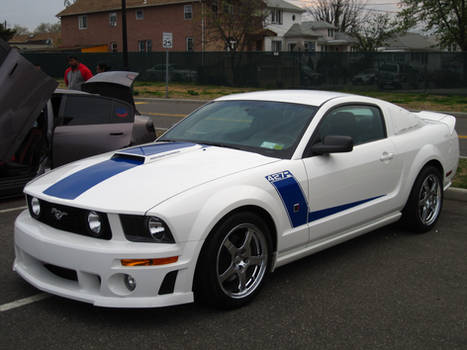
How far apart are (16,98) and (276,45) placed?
52865mm

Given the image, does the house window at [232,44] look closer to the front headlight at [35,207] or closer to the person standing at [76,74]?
the person standing at [76,74]

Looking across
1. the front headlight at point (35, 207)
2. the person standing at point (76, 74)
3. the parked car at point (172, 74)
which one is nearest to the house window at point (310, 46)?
the parked car at point (172, 74)

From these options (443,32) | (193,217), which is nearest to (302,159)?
(193,217)

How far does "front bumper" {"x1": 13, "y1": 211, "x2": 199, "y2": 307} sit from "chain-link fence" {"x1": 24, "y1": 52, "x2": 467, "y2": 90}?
2501 centimetres

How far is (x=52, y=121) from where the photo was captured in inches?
287

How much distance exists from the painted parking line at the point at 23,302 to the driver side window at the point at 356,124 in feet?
8.19

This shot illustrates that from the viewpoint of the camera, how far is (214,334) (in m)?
3.59

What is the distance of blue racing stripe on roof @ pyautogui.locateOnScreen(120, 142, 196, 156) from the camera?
14.9 feet

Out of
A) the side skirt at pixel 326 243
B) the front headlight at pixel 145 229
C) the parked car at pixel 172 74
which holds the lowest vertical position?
the side skirt at pixel 326 243

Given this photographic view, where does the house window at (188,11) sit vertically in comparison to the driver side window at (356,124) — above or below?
above

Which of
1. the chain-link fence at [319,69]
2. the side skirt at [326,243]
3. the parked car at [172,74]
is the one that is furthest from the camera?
the parked car at [172,74]

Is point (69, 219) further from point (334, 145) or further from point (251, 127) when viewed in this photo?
point (334, 145)

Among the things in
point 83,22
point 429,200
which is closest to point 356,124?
point 429,200

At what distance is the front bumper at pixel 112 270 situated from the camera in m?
3.50
